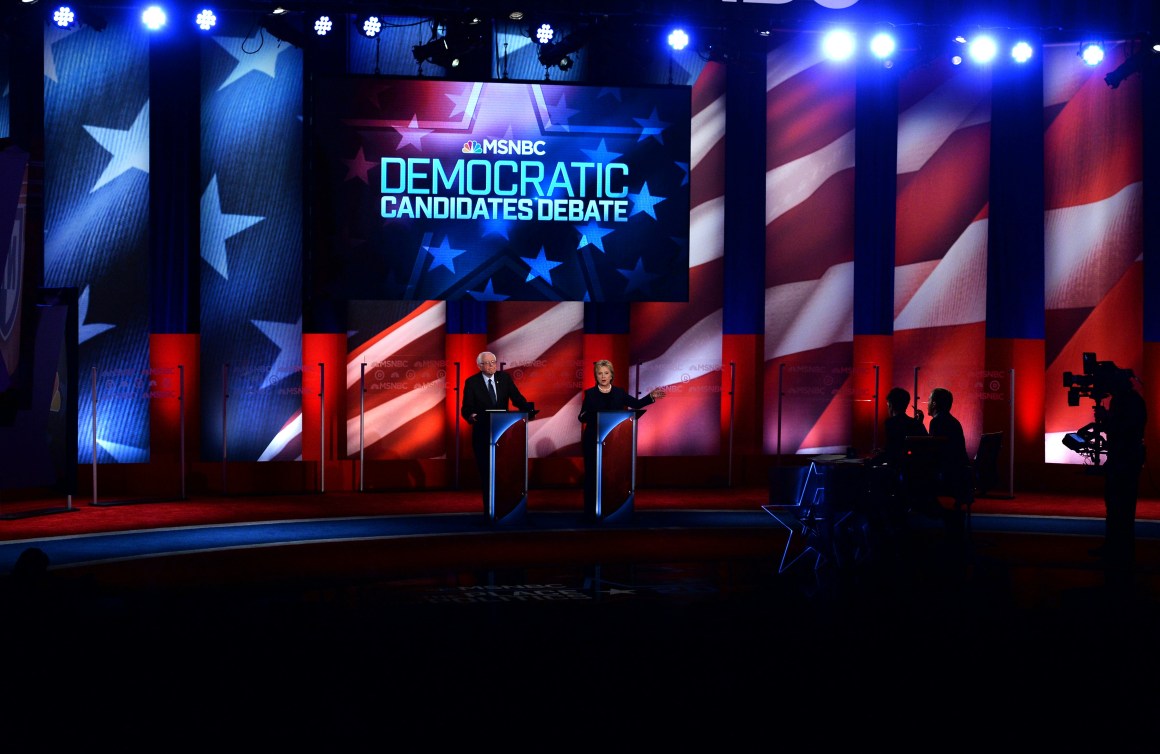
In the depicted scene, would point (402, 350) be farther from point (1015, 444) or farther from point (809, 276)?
point (1015, 444)

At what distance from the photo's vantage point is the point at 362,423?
11555 mm

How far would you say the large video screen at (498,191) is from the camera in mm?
10477

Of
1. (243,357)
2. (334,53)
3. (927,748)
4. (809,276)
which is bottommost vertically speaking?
(927,748)

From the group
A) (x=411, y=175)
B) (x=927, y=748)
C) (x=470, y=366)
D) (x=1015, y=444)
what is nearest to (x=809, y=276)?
(x=1015, y=444)

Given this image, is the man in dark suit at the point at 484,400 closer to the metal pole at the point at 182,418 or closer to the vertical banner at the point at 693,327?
the metal pole at the point at 182,418

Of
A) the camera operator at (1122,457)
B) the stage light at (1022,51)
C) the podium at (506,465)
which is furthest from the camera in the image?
the stage light at (1022,51)

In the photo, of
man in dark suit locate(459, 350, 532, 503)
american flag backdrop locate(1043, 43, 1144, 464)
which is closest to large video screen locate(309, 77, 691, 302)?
man in dark suit locate(459, 350, 532, 503)

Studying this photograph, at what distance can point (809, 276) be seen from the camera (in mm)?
13234

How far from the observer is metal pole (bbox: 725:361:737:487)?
12352 millimetres

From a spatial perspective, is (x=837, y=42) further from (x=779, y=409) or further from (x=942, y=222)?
(x=779, y=409)

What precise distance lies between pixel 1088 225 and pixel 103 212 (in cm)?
1014

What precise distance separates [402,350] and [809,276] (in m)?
4.55

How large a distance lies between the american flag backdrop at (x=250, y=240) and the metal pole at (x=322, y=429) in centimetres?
24

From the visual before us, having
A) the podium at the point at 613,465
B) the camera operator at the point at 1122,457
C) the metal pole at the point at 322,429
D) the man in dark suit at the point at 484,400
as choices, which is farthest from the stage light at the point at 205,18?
the camera operator at the point at 1122,457
